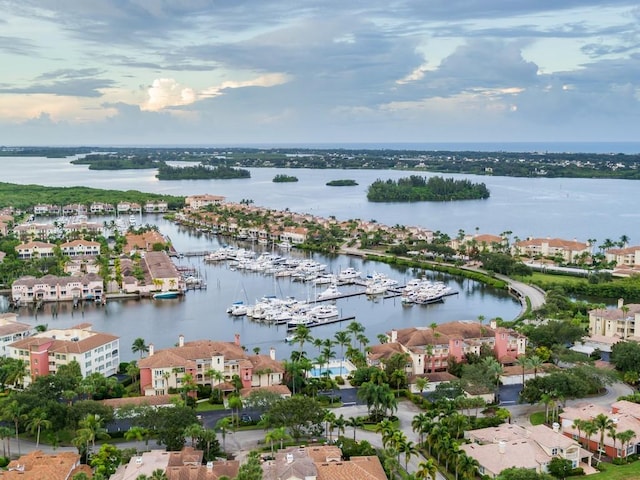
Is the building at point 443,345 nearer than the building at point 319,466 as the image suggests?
No

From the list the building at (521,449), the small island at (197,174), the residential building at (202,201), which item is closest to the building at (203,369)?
the building at (521,449)

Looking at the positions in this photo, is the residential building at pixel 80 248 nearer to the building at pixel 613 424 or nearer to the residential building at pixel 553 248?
the residential building at pixel 553 248

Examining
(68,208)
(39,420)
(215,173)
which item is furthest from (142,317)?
(215,173)

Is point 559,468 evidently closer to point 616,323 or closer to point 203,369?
point 203,369

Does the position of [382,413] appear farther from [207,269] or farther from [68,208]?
[68,208]

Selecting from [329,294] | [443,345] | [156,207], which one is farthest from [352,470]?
[156,207]

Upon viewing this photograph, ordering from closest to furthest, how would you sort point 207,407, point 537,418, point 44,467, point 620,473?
point 44,467 → point 620,473 → point 537,418 → point 207,407
